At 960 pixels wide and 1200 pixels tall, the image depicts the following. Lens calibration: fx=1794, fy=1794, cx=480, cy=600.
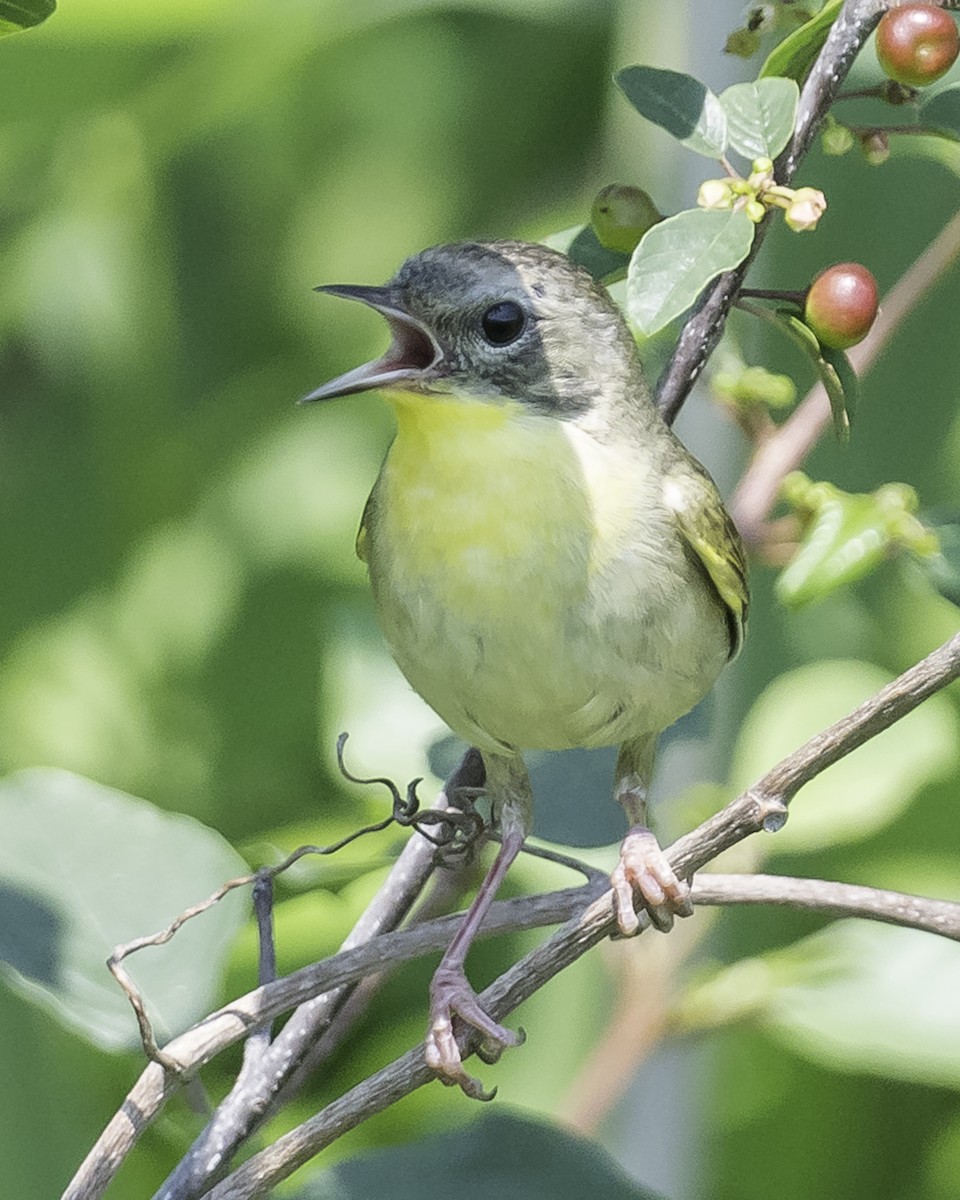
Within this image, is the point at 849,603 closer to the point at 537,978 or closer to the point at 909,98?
the point at 909,98

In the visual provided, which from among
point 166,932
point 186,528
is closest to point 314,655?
point 186,528

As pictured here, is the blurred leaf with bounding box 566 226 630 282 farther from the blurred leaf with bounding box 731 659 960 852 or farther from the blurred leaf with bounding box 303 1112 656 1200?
the blurred leaf with bounding box 303 1112 656 1200

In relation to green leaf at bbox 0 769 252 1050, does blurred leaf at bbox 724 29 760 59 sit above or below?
above

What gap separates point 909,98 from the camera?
62.2 inches

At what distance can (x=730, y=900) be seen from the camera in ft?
4.39

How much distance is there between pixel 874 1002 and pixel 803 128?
95 cm

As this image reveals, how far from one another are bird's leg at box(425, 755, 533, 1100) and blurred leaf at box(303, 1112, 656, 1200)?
52 mm

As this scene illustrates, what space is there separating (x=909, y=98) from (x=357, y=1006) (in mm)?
942

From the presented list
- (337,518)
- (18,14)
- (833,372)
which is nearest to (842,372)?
(833,372)

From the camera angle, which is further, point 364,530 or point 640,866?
point 364,530

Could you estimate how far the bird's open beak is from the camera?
157cm

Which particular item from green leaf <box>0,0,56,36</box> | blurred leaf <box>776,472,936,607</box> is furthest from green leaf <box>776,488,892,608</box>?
green leaf <box>0,0,56,36</box>

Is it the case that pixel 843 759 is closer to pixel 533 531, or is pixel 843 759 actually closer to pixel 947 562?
pixel 947 562

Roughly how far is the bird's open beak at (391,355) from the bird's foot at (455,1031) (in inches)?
20.4
